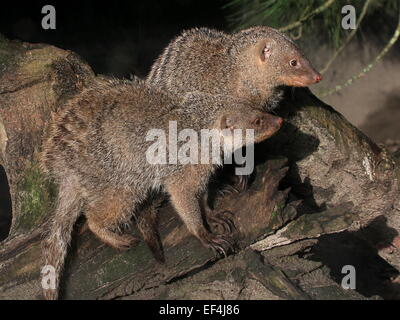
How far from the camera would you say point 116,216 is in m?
2.73

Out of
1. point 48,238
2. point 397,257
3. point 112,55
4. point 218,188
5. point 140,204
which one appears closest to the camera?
point 48,238

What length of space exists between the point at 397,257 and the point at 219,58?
62.2 inches

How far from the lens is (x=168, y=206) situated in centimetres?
296

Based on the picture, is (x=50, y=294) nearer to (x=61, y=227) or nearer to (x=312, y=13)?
(x=61, y=227)

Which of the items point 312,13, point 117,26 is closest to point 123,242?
point 312,13

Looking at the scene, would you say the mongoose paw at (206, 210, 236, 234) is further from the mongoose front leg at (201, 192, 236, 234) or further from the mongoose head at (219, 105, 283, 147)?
the mongoose head at (219, 105, 283, 147)

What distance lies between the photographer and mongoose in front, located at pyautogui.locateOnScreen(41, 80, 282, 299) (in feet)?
8.89

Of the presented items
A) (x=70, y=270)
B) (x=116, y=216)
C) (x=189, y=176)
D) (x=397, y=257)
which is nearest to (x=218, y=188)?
(x=189, y=176)

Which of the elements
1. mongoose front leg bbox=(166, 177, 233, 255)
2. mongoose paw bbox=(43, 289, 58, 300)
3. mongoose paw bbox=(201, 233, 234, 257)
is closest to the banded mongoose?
mongoose front leg bbox=(166, 177, 233, 255)

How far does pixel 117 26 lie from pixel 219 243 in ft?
10.5

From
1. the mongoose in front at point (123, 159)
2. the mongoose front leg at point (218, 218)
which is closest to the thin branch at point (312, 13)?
the mongoose in front at point (123, 159)

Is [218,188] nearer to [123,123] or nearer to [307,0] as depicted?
[123,123]

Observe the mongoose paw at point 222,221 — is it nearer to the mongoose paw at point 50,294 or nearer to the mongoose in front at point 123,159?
the mongoose in front at point 123,159

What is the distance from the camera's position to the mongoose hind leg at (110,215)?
8.90 ft
